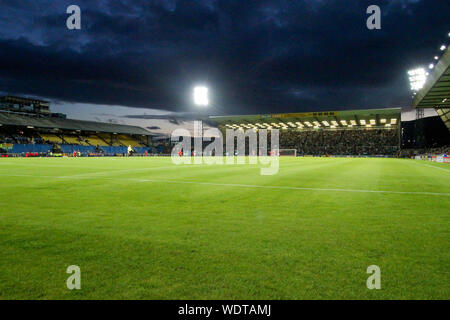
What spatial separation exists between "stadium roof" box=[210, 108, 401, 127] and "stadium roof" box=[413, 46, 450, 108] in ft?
73.7

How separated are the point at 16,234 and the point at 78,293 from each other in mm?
2344

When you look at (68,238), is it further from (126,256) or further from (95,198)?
(95,198)

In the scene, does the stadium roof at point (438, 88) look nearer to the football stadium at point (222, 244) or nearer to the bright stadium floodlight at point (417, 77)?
the bright stadium floodlight at point (417, 77)

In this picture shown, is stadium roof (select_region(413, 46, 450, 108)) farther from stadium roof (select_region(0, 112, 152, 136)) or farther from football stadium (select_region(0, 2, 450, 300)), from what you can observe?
stadium roof (select_region(0, 112, 152, 136))

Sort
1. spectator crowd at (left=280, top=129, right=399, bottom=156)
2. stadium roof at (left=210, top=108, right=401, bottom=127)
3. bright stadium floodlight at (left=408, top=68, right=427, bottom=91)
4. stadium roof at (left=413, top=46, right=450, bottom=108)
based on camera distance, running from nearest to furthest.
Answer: stadium roof at (left=413, top=46, right=450, bottom=108), bright stadium floodlight at (left=408, top=68, right=427, bottom=91), stadium roof at (left=210, top=108, right=401, bottom=127), spectator crowd at (left=280, top=129, right=399, bottom=156)

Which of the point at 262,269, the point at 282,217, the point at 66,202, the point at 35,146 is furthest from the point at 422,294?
the point at 35,146

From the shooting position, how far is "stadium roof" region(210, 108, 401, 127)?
201 ft

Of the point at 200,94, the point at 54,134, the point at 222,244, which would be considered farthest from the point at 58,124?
the point at 222,244

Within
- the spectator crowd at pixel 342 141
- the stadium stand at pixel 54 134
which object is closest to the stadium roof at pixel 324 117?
the spectator crowd at pixel 342 141

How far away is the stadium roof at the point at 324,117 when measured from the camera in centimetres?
6128

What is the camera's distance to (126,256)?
3293mm

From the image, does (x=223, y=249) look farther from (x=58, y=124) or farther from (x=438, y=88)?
(x=58, y=124)

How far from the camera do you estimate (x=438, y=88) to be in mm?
29625

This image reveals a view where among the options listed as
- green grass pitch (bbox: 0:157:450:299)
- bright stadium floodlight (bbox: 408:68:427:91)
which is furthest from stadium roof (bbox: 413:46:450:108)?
green grass pitch (bbox: 0:157:450:299)
